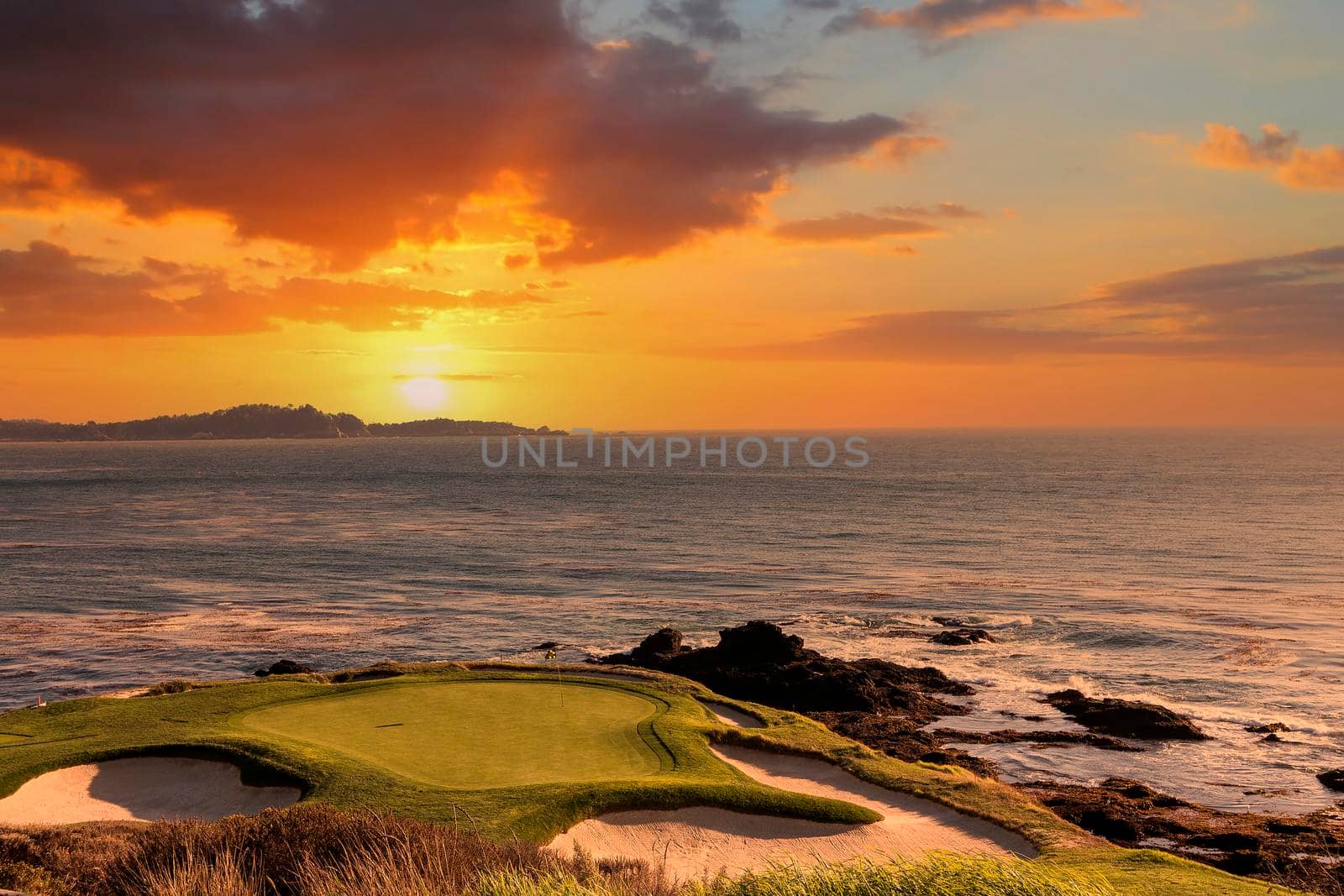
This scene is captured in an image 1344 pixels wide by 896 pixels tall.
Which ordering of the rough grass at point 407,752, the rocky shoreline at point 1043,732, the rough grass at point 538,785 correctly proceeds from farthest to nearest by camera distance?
the rocky shoreline at point 1043,732 < the rough grass at point 407,752 < the rough grass at point 538,785

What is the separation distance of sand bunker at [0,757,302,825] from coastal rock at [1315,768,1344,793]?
21760mm

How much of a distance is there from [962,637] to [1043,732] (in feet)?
42.2

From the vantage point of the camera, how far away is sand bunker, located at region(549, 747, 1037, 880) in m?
14.2

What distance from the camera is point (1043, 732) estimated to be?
25797 mm

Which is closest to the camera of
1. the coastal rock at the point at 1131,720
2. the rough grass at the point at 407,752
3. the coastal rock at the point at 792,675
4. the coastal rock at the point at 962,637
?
the rough grass at the point at 407,752

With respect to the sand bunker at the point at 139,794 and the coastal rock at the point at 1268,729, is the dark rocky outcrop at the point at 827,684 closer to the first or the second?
the coastal rock at the point at 1268,729

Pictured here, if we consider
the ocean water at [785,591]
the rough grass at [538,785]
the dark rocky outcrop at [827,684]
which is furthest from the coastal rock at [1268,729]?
Result: the rough grass at [538,785]

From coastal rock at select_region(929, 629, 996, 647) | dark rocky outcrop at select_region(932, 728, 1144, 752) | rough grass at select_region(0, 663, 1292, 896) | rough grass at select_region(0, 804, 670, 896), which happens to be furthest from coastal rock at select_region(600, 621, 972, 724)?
rough grass at select_region(0, 804, 670, 896)

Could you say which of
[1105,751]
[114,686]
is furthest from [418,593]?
[1105,751]

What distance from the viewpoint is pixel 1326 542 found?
68625mm

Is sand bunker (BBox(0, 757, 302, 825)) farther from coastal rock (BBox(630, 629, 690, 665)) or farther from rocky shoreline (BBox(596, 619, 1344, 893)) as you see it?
coastal rock (BBox(630, 629, 690, 665))

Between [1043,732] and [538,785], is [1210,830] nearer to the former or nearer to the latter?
[1043,732]

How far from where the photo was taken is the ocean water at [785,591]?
30.7m

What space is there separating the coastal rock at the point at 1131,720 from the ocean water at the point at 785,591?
0.74m
